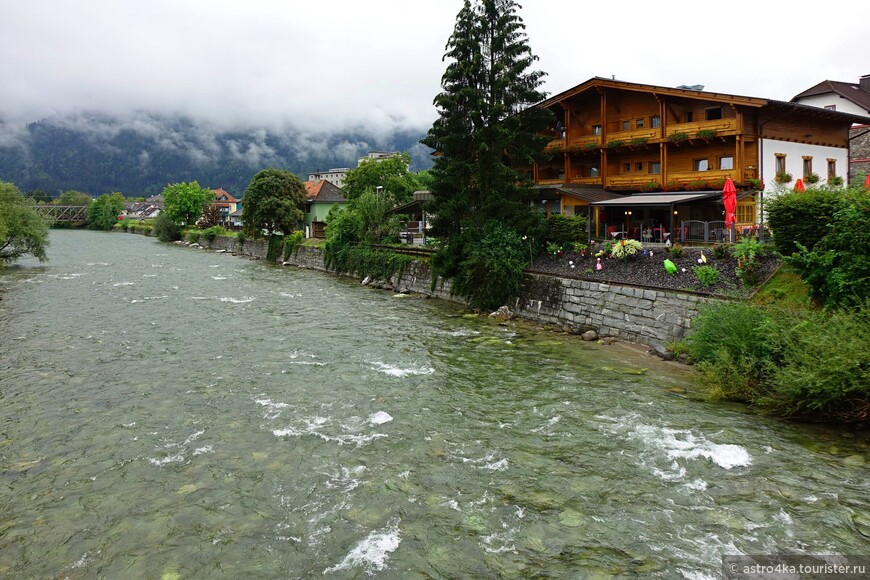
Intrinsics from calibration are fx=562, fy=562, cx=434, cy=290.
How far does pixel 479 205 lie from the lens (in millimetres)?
28016

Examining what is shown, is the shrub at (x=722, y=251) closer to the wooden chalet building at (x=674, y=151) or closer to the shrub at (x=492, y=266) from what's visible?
the wooden chalet building at (x=674, y=151)

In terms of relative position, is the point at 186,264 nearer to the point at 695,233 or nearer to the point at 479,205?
the point at 479,205

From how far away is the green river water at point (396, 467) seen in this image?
7.80 metres

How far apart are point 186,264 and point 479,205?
107ft

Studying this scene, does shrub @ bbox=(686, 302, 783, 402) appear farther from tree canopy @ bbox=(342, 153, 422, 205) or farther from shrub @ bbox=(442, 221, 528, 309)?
tree canopy @ bbox=(342, 153, 422, 205)

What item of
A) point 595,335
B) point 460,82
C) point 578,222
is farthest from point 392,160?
point 595,335

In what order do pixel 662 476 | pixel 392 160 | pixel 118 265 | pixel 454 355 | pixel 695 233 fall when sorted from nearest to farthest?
pixel 662 476 → pixel 454 355 → pixel 695 233 → pixel 118 265 → pixel 392 160

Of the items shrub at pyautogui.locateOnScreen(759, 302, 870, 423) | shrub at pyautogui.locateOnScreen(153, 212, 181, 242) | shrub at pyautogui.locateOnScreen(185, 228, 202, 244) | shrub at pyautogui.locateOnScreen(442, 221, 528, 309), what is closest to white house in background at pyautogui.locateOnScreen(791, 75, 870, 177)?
shrub at pyautogui.locateOnScreen(442, 221, 528, 309)

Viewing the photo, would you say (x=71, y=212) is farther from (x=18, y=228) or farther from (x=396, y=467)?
(x=396, y=467)

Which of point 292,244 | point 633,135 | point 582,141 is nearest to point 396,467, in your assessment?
point 633,135

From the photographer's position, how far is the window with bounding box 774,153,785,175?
29.3 m

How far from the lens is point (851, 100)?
43750mm

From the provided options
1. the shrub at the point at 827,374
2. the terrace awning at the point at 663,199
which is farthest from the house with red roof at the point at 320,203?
the shrub at the point at 827,374

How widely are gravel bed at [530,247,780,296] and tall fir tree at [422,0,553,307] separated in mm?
2887
